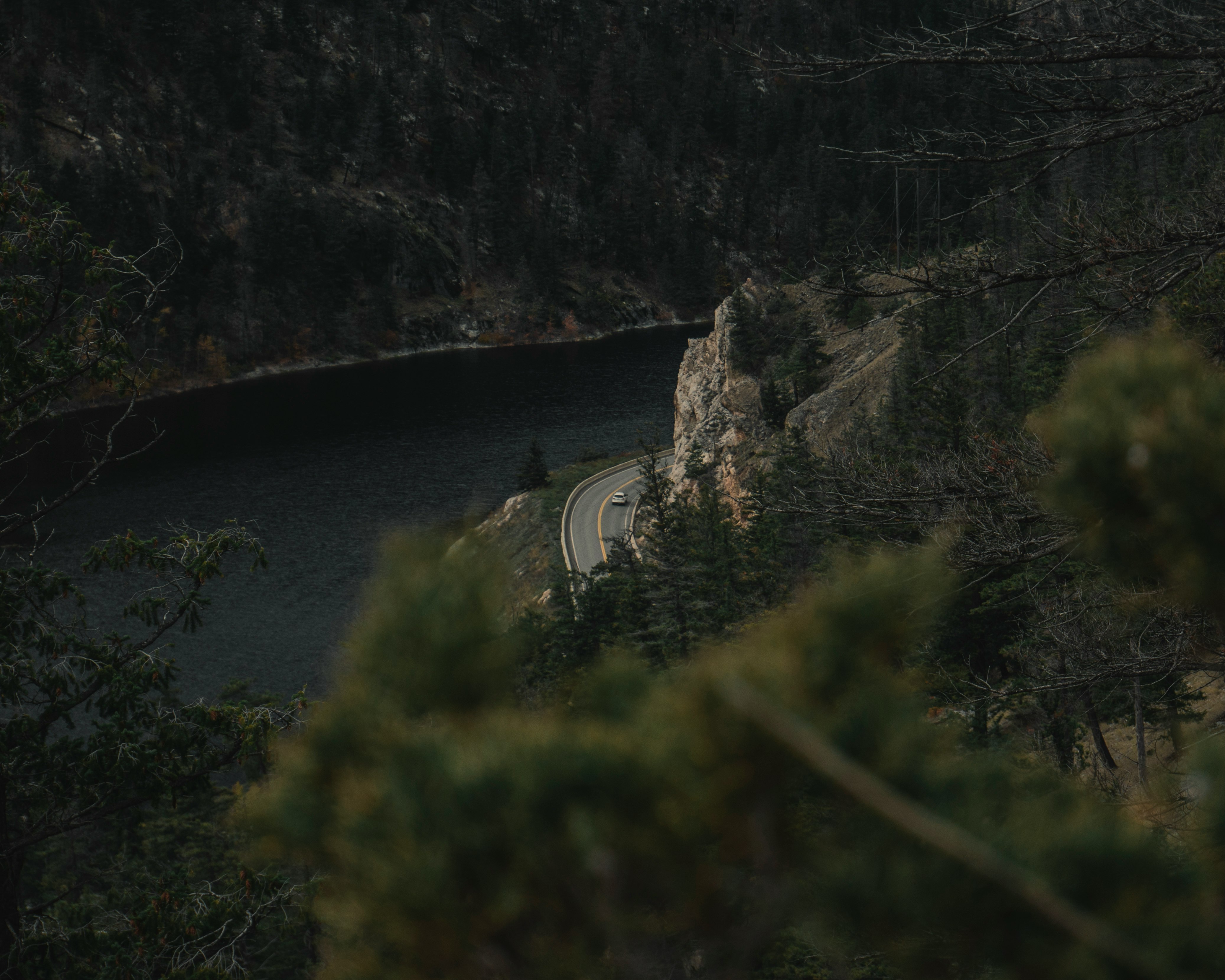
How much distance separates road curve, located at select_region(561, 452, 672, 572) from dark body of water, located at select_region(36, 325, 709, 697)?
4098 millimetres

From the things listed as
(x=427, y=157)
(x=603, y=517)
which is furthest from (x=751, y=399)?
(x=427, y=157)

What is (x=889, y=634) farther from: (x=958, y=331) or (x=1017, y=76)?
(x=958, y=331)

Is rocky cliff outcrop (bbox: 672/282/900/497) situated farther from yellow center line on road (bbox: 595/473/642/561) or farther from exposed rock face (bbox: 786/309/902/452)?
yellow center line on road (bbox: 595/473/642/561)

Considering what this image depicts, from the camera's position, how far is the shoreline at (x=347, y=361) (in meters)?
73.6

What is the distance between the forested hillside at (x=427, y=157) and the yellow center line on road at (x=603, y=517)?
22933 mm

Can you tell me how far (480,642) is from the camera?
1.57 m

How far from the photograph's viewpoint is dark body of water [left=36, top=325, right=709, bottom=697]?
38.0 metres

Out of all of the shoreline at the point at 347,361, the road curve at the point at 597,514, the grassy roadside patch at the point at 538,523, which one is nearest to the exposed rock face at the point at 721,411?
the road curve at the point at 597,514

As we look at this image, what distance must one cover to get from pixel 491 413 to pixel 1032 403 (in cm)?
4989

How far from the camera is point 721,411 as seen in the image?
40.9 m

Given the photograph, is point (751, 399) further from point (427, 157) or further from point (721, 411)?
point (427, 157)

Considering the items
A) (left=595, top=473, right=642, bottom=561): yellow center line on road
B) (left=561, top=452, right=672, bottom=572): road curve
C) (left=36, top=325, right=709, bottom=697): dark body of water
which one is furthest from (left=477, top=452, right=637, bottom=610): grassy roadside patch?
(left=36, top=325, right=709, bottom=697): dark body of water

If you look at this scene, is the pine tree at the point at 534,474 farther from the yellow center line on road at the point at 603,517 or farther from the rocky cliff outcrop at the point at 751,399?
the rocky cliff outcrop at the point at 751,399

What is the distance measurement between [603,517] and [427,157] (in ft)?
272
